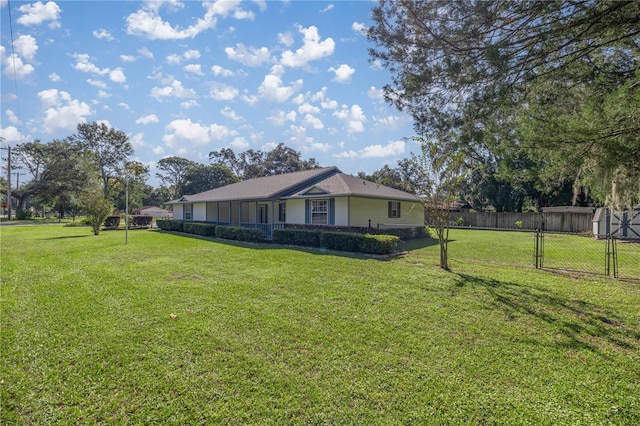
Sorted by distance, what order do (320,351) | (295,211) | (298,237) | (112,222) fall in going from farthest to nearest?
(112,222)
(295,211)
(298,237)
(320,351)

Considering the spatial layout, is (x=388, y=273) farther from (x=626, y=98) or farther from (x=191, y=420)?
(x=191, y=420)

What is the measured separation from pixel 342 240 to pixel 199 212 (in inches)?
674

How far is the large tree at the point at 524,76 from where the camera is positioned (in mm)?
4445

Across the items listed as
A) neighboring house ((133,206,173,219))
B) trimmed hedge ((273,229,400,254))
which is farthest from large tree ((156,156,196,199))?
trimmed hedge ((273,229,400,254))

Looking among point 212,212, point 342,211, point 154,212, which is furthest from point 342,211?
point 154,212

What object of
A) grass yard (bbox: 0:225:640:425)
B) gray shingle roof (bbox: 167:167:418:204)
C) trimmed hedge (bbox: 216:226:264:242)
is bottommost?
grass yard (bbox: 0:225:640:425)

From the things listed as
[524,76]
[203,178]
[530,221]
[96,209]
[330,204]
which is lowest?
[530,221]

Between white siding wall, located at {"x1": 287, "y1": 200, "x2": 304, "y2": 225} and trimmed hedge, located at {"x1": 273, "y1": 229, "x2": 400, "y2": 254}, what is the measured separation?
270 centimetres

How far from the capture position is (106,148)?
48.7 metres

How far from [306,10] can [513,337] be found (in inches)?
382

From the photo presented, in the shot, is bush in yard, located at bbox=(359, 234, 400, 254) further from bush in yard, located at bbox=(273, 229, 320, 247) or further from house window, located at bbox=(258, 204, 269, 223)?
house window, located at bbox=(258, 204, 269, 223)

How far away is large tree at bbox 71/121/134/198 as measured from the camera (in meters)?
46.9

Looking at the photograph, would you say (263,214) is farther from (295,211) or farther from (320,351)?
(320,351)

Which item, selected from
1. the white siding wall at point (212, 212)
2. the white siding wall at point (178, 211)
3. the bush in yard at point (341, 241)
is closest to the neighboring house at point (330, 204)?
the white siding wall at point (212, 212)
